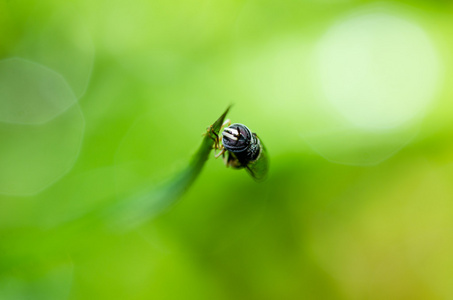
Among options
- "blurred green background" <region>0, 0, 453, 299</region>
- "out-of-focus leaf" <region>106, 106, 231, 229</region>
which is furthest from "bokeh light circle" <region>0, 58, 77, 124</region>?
"out-of-focus leaf" <region>106, 106, 231, 229</region>

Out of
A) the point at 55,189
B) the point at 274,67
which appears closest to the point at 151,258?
the point at 55,189

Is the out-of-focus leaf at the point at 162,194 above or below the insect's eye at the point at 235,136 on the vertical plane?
below

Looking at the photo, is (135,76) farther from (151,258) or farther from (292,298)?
(292,298)

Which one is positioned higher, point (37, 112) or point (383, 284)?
point (383, 284)

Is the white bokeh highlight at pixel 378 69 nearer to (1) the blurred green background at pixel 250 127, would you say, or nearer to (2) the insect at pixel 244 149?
(1) the blurred green background at pixel 250 127

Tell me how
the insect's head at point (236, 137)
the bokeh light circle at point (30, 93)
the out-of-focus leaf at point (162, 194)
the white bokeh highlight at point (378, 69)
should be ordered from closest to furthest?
the out-of-focus leaf at point (162, 194) → the insect's head at point (236, 137) → the white bokeh highlight at point (378, 69) → the bokeh light circle at point (30, 93)

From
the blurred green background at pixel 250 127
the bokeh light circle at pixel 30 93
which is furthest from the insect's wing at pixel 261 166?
the bokeh light circle at pixel 30 93

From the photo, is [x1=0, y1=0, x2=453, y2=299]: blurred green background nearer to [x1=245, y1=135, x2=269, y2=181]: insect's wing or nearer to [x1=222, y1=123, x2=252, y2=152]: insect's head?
[x1=245, y1=135, x2=269, y2=181]: insect's wing

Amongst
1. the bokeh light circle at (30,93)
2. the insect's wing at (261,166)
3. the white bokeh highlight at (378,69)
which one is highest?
the white bokeh highlight at (378,69)
